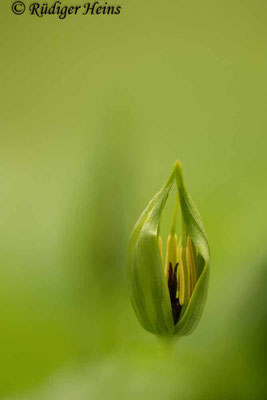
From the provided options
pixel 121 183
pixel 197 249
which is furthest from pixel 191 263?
pixel 121 183

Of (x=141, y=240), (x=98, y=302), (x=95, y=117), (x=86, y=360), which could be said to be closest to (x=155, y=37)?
(x=95, y=117)

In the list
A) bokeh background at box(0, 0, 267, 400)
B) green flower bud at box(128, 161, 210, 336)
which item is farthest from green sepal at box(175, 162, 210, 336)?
bokeh background at box(0, 0, 267, 400)

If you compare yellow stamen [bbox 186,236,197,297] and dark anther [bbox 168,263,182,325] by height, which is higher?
yellow stamen [bbox 186,236,197,297]

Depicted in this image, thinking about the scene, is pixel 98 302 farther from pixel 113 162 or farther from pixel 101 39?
pixel 101 39

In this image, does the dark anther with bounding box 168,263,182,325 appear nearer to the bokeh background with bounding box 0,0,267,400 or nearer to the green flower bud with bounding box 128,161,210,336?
the green flower bud with bounding box 128,161,210,336

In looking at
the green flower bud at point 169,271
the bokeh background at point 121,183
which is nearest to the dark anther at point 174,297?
the green flower bud at point 169,271
